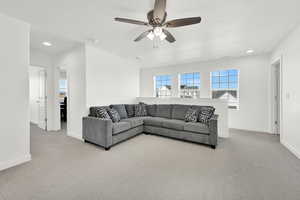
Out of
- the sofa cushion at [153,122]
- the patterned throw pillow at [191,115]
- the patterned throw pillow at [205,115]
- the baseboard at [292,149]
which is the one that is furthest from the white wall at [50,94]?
the baseboard at [292,149]

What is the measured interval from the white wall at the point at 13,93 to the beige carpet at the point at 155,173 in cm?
31

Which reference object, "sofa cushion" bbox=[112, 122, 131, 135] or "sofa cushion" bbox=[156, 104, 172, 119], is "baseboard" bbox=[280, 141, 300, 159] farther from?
"sofa cushion" bbox=[112, 122, 131, 135]

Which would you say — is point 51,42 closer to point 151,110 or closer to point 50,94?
point 50,94

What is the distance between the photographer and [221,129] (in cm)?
380

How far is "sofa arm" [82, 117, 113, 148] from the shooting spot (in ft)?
9.37

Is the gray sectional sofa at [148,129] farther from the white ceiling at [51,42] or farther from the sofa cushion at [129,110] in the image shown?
the white ceiling at [51,42]

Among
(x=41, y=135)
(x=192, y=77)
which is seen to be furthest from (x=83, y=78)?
(x=192, y=77)

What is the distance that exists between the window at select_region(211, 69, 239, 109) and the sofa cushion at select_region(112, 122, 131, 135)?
11.8 feet

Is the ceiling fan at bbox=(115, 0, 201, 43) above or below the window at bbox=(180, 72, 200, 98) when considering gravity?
above

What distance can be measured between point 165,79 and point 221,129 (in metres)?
3.31

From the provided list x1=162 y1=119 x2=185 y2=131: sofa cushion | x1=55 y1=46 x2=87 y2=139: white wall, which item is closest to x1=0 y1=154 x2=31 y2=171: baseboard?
x1=55 y1=46 x2=87 y2=139: white wall

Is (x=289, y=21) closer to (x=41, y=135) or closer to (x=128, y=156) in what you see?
(x=128, y=156)

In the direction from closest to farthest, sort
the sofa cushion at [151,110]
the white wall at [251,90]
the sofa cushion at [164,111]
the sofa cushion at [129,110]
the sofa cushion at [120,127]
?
the sofa cushion at [120,127] < the white wall at [251,90] < the sofa cushion at [164,111] < the sofa cushion at [129,110] < the sofa cushion at [151,110]

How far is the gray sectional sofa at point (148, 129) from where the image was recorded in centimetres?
291
